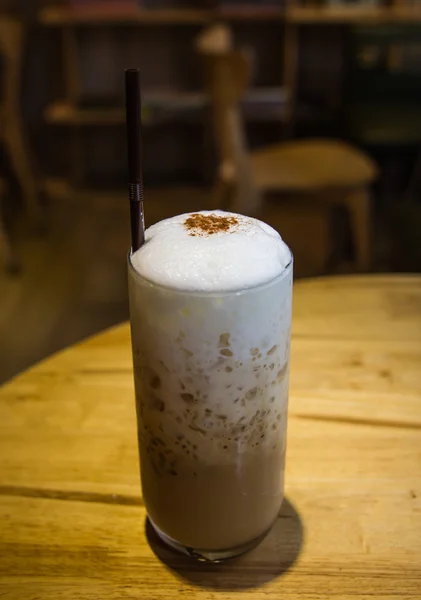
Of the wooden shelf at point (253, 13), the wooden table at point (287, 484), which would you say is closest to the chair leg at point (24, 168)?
the wooden shelf at point (253, 13)

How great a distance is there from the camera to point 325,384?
2.71 ft

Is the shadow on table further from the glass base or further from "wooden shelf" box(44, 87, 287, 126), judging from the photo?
"wooden shelf" box(44, 87, 287, 126)

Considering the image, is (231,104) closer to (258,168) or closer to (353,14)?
(258,168)

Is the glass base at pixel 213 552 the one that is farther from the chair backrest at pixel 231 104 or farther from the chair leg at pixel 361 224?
the chair leg at pixel 361 224

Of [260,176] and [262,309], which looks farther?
[260,176]

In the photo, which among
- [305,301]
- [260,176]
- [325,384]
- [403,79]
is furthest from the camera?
[403,79]

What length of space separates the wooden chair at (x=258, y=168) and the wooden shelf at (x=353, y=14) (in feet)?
2.49

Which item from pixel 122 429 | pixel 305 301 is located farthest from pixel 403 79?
pixel 122 429

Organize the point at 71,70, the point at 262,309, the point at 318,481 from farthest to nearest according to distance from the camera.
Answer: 1. the point at 71,70
2. the point at 318,481
3. the point at 262,309

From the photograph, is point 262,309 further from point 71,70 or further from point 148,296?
point 71,70

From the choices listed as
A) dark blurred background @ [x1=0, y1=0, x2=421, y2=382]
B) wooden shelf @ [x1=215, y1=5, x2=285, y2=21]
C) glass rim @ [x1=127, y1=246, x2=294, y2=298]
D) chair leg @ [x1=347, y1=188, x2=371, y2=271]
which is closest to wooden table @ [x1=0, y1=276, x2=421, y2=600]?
glass rim @ [x1=127, y1=246, x2=294, y2=298]

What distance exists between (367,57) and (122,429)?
295 centimetres

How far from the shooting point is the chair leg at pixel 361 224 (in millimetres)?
2535

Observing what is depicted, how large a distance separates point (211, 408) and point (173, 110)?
9.91 ft
